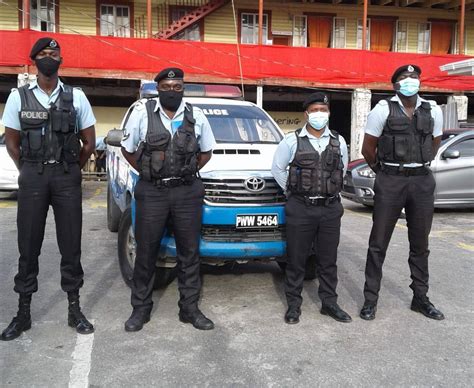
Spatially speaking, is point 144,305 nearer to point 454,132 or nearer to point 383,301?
point 383,301

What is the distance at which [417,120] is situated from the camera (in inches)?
151

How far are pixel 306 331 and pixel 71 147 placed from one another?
2131 millimetres

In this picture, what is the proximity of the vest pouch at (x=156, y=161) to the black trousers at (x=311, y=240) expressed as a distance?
3.36ft

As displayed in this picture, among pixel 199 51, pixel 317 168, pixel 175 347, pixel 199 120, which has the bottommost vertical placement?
pixel 175 347

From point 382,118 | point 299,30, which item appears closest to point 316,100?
point 382,118

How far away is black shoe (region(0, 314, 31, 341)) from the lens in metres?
3.49

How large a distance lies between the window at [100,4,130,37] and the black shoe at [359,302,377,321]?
678 inches

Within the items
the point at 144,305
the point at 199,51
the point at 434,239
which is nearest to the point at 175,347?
the point at 144,305

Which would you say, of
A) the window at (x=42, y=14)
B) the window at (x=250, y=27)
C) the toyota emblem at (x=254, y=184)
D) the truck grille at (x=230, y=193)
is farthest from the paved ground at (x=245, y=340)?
the window at (x=250, y=27)

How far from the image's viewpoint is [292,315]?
12.9 feet

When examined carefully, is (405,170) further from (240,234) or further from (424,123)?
(240,234)

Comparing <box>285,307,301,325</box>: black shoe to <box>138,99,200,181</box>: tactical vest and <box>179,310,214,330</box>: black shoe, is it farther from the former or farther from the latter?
<box>138,99,200,181</box>: tactical vest

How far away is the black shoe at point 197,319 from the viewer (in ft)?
12.4

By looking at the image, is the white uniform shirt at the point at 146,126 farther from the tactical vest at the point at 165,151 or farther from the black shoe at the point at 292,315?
the black shoe at the point at 292,315
